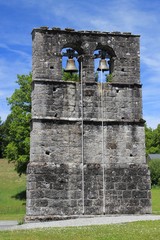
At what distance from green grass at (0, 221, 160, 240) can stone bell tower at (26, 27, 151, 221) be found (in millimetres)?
3535

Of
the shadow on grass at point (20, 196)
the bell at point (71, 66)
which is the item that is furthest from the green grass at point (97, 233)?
the shadow on grass at point (20, 196)

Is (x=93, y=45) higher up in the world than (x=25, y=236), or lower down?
higher up

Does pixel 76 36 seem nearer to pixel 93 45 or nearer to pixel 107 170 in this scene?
pixel 93 45

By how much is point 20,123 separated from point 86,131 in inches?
740

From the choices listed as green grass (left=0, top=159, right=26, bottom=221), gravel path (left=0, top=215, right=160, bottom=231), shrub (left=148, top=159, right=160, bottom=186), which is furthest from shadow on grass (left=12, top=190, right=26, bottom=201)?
gravel path (left=0, top=215, right=160, bottom=231)

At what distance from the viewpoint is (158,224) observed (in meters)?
13.1

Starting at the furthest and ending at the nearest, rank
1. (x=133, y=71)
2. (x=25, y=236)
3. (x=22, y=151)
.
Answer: (x=22, y=151) → (x=133, y=71) → (x=25, y=236)

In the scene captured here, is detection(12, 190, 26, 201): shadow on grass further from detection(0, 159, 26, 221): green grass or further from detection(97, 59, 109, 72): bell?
detection(97, 59, 109, 72): bell

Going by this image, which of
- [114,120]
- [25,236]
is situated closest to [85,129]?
[114,120]

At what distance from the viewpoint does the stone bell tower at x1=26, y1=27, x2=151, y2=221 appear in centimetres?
1609

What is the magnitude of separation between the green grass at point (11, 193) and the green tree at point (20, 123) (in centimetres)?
266

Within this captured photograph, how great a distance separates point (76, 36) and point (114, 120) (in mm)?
3511

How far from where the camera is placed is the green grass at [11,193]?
30.6 m

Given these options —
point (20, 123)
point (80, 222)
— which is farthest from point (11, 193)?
point (80, 222)
